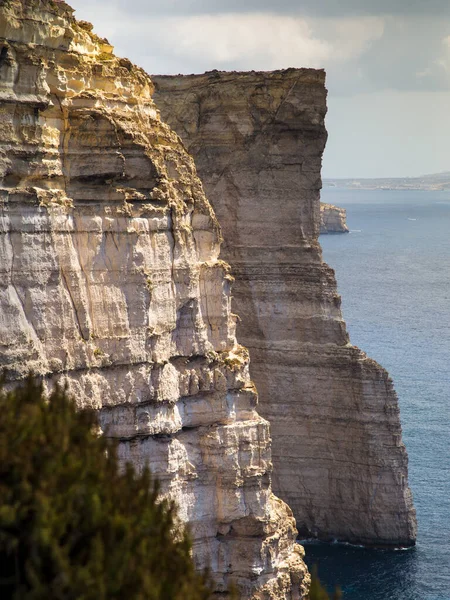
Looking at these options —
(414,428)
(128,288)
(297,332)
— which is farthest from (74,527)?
(414,428)

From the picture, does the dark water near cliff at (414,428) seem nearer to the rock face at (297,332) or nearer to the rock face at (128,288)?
the rock face at (297,332)

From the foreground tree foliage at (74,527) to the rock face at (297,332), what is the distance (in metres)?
48.6

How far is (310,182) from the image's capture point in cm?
8475

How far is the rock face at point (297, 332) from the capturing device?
8319 centimetres

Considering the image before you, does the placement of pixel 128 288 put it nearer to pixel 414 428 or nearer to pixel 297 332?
pixel 297 332

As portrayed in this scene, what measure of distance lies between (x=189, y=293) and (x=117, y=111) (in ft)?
22.9

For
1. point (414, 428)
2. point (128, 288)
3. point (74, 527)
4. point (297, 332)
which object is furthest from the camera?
point (414, 428)

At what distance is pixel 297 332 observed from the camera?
83.8 meters

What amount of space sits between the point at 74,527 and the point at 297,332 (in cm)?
5376

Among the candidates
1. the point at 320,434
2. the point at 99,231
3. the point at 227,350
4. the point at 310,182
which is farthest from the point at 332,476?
the point at 99,231

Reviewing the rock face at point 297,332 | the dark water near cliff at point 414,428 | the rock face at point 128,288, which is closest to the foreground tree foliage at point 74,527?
the rock face at point 128,288

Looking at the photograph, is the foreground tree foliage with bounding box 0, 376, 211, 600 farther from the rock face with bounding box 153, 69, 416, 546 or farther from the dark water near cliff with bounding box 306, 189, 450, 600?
the rock face with bounding box 153, 69, 416, 546

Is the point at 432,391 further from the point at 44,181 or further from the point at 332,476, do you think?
the point at 44,181

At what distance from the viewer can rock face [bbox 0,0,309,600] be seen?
167 feet
